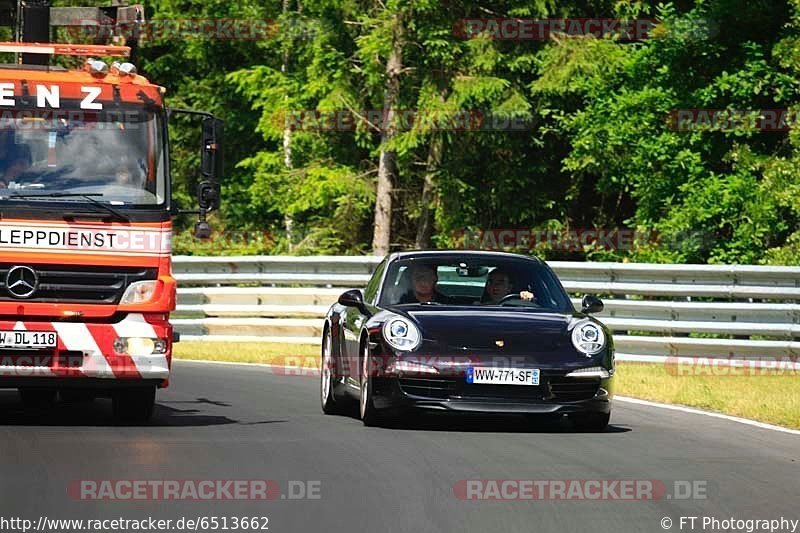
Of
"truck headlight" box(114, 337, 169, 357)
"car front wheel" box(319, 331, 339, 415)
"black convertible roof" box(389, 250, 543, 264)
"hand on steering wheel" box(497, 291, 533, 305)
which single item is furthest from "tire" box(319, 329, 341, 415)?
"truck headlight" box(114, 337, 169, 357)

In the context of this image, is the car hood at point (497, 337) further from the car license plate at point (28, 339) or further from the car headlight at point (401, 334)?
the car license plate at point (28, 339)

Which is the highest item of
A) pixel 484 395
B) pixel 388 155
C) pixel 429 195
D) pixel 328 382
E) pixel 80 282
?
pixel 80 282

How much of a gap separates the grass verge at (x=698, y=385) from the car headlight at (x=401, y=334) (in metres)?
3.21

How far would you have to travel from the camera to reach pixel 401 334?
40.6ft

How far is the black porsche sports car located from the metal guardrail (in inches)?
262

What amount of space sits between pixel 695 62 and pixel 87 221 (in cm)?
1818

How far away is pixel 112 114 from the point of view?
43.0 ft

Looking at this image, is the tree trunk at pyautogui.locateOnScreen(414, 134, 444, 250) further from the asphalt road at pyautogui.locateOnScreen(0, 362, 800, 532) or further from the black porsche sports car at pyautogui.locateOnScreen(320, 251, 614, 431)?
the black porsche sports car at pyautogui.locateOnScreen(320, 251, 614, 431)

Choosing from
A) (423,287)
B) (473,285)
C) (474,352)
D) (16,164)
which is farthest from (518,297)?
(16,164)

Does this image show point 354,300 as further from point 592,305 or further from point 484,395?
point 592,305

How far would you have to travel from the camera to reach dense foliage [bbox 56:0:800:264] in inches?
1077

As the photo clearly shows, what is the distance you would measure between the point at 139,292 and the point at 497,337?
8.91 ft

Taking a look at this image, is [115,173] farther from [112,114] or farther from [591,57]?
[591,57]

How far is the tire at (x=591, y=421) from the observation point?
12625 mm
